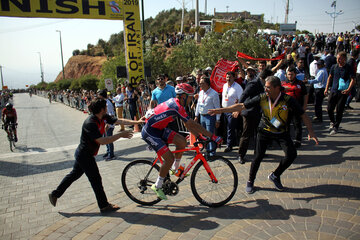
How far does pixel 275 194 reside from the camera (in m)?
4.58

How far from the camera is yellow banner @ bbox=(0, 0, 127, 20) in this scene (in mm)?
10734

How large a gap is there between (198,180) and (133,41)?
35.5 ft

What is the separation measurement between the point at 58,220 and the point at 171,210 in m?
1.88

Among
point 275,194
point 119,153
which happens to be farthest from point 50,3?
point 275,194

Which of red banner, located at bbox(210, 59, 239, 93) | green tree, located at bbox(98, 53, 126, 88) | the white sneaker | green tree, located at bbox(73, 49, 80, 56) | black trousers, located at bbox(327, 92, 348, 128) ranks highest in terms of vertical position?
green tree, located at bbox(73, 49, 80, 56)

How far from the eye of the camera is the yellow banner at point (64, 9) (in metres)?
10.7

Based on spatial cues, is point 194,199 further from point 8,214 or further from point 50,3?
point 50,3

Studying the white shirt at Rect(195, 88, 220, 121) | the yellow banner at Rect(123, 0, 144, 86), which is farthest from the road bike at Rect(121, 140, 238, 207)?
the yellow banner at Rect(123, 0, 144, 86)

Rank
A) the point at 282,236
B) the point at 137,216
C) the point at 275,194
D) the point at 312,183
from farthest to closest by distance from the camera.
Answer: the point at 312,183 < the point at 275,194 < the point at 137,216 < the point at 282,236

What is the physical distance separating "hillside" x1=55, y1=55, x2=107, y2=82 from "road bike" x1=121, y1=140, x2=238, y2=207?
7454cm

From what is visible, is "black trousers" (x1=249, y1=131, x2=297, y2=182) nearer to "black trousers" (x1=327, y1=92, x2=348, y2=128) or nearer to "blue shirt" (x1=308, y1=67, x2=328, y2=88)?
"black trousers" (x1=327, y1=92, x2=348, y2=128)

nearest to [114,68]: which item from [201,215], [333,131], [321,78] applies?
[321,78]

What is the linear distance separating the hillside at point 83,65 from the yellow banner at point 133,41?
64858 millimetres

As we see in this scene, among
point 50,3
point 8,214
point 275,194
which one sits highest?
point 50,3
